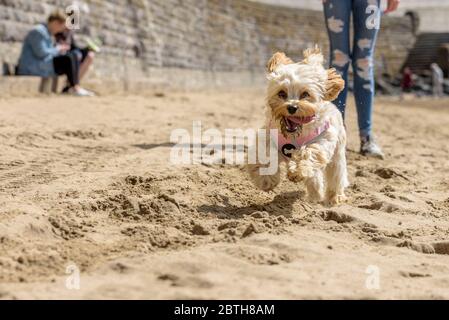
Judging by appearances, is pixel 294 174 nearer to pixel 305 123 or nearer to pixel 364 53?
pixel 305 123

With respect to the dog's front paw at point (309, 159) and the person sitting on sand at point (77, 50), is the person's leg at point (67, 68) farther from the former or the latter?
the dog's front paw at point (309, 159)

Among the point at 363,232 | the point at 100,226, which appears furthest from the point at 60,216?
the point at 363,232

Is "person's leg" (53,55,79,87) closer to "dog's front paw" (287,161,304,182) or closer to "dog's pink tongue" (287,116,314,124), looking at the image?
"dog's pink tongue" (287,116,314,124)

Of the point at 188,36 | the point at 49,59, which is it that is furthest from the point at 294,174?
the point at 188,36

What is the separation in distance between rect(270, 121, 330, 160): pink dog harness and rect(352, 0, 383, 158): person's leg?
187 centimetres

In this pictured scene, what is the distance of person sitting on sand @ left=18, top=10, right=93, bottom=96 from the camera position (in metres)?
10.7

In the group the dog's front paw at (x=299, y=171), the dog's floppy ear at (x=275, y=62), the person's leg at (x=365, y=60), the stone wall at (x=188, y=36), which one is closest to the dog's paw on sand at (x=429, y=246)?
the dog's front paw at (x=299, y=171)

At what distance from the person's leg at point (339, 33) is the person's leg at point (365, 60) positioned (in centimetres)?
10

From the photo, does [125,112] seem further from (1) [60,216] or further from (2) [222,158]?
(1) [60,216]

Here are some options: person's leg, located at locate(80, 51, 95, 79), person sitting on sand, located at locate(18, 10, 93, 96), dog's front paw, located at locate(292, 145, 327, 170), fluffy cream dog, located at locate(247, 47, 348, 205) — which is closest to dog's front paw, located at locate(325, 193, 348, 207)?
fluffy cream dog, located at locate(247, 47, 348, 205)

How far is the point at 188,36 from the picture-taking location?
24203 mm

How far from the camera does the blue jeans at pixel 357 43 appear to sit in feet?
19.3

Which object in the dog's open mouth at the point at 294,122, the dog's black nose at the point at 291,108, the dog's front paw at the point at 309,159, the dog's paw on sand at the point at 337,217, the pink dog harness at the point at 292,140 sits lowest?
the dog's paw on sand at the point at 337,217

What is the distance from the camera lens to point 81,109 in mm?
8602
